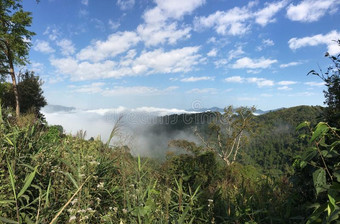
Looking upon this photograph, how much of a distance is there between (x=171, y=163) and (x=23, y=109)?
2574 cm

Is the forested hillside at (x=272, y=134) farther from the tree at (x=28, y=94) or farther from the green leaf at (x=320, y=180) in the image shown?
the green leaf at (x=320, y=180)

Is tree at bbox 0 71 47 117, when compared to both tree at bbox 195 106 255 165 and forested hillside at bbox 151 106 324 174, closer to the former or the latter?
tree at bbox 195 106 255 165

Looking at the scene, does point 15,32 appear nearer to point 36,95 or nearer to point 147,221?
point 36,95

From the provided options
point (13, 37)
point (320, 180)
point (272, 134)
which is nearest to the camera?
point (320, 180)

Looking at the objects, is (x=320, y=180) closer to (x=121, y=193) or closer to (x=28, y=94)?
(x=121, y=193)

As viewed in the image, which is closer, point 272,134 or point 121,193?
point 121,193

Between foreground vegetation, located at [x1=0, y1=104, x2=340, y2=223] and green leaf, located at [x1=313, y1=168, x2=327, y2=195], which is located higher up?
green leaf, located at [x1=313, y1=168, x2=327, y2=195]

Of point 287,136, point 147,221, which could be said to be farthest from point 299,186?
point 287,136

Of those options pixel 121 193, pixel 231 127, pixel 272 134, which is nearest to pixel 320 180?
pixel 121 193

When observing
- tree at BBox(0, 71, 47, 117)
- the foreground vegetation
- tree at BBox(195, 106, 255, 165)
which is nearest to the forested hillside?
tree at BBox(195, 106, 255, 165)

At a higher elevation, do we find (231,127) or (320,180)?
(320,180)

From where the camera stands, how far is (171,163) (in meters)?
8.24

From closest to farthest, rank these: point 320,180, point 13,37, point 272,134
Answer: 1. point 320,180
2. point 13,37
3. point 272,134

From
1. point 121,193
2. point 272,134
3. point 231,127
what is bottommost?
point 272,134
